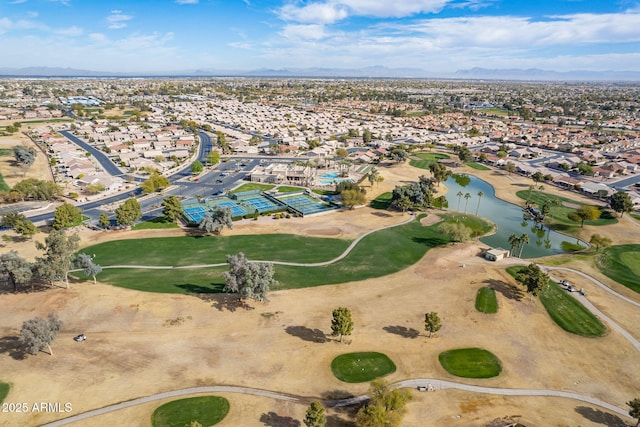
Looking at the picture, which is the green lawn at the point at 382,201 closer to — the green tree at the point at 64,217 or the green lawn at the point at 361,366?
the green lawn at the point at 361,366

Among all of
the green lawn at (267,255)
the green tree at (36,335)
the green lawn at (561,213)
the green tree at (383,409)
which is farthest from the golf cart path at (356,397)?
the green lawn at (561,213)

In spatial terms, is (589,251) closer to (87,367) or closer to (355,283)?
(355,283)

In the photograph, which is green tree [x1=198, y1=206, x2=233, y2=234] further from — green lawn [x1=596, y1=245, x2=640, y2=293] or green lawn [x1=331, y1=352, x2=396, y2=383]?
green lawn [x1=596, y1=245, x2=640, y2=293]

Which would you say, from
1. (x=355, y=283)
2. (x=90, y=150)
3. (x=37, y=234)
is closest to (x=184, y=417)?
(x=355, y=283)

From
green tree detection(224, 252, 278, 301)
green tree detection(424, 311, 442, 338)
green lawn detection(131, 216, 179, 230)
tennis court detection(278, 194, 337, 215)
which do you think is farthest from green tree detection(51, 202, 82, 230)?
green tree detection(424, 311, 442, 338)

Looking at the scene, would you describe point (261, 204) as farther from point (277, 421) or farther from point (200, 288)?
point (277, 421)

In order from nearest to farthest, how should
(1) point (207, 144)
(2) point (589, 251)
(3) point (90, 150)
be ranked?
(2) point (589, 251) < (3) point (90, 150) < (1) point (207, 144)

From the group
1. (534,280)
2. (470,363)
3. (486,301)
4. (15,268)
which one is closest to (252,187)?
(15,268)
